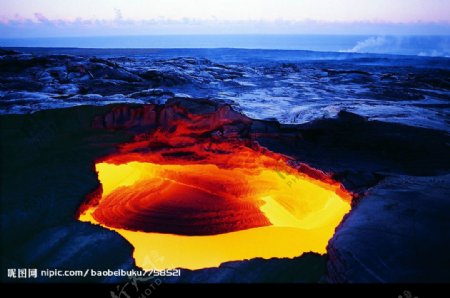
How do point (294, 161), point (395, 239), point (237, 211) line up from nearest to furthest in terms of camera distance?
1. point (395, 239)
2. point (294, 161)
3. point (237, 211)

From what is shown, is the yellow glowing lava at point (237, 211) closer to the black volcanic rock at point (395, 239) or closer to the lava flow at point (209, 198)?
the lava flow at point (209, 198)

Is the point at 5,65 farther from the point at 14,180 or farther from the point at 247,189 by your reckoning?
the point at 247,189

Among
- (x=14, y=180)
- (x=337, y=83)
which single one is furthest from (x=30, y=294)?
(x=337, y=83)

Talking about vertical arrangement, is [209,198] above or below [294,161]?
below

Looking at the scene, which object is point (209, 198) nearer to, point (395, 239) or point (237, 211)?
point (237, 211)

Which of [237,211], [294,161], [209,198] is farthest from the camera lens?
[209,198]

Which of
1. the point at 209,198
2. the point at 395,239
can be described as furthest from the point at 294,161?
the point at 395,239
